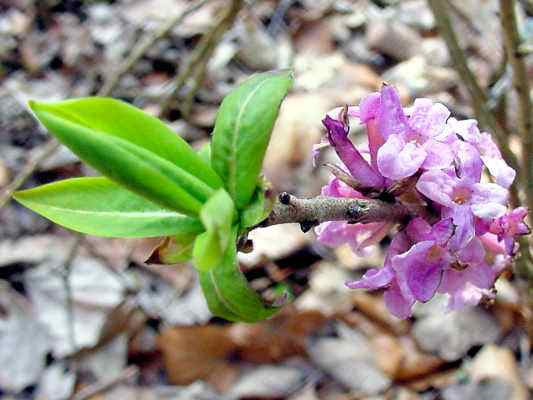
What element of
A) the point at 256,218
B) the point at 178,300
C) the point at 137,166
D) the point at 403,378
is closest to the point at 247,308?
the point at 256,218

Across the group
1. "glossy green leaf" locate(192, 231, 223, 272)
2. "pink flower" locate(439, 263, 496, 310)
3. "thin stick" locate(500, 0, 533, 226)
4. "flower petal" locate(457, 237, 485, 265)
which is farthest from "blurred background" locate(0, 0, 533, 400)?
"glossy green leaf" locate(192, 231, 223, 272)

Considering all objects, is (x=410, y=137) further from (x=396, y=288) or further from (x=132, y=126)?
(x=132, y=126)

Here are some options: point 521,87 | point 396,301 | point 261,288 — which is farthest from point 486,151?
point 261,288

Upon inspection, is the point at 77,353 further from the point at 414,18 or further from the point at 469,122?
the point at 414,18

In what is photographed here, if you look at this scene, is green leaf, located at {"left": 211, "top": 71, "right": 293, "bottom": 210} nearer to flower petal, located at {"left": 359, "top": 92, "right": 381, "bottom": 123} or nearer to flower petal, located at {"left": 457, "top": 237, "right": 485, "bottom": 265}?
flower petal, located at {"left": 359, "top": 92, "right": 381, "bottom": 123}

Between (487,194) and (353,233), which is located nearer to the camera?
(487,194)

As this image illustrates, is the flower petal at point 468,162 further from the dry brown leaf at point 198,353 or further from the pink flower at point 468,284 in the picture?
the dry brown leaf at point 198,353
